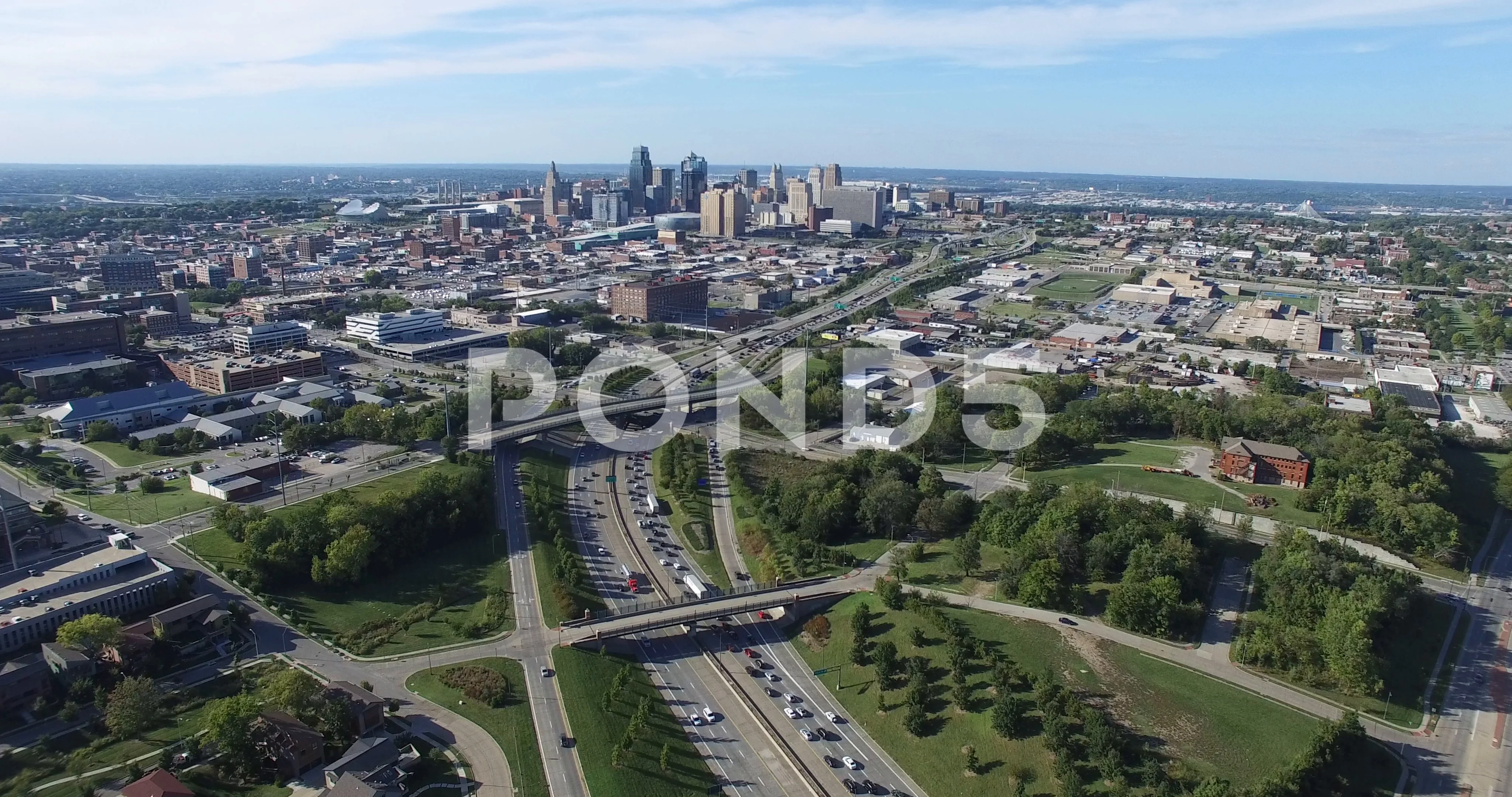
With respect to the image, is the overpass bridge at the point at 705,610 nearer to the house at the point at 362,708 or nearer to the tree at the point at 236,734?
the house at the point at 362,708

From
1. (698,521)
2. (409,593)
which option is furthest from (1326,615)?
(409,593)

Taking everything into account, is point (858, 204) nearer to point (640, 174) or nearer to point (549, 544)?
point (640, 174)


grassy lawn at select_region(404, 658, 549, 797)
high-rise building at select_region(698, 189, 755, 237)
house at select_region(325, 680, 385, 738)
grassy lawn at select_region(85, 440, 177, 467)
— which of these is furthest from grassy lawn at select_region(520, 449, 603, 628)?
high-rise building at select_region(698, 189, 755, 237)

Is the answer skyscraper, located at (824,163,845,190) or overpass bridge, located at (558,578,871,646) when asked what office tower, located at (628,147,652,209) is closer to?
skyscraper, located at (824,163,845,190)

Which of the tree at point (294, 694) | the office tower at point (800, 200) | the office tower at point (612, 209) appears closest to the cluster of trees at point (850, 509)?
the tree at point (294, 694)

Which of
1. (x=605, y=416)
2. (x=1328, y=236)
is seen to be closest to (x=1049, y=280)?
(x=1328, y=236)

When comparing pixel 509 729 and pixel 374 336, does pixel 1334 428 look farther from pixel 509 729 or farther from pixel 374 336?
pixel 374 336
